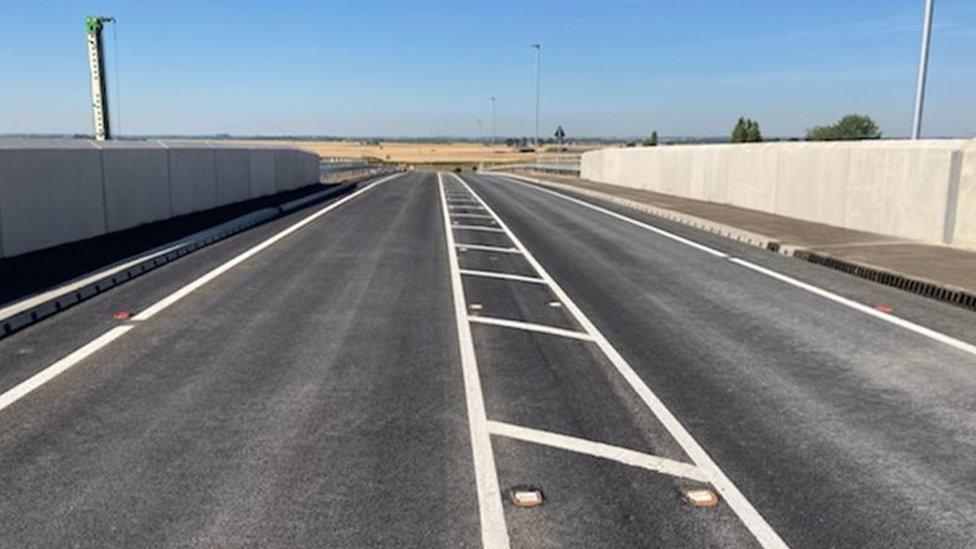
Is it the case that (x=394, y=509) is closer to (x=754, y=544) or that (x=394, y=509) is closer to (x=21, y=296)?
(x=754, y=544)

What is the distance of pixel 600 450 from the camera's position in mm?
5660

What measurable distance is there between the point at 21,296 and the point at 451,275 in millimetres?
6081

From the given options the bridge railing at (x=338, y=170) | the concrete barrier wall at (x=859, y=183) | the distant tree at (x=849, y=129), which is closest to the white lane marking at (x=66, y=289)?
the concrete barrier wall at (x=859, y=183)

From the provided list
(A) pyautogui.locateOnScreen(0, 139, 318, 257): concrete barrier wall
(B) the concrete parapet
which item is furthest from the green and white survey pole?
(B) the concrete parapet

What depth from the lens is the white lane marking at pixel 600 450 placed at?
5.35 m

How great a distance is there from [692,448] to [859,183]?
A: 1430 centimetres

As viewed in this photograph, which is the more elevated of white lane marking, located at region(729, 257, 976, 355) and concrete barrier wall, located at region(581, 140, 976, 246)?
concrete barrier wall, located at region(581, 140, 976, 246)

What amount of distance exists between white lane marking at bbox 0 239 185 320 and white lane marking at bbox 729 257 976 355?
34.5ft

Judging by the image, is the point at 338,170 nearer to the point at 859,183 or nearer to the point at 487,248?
the point at 487,248

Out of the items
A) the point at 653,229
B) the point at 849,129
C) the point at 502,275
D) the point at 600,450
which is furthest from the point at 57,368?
the point at 849,129

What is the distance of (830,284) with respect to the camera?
484 inches

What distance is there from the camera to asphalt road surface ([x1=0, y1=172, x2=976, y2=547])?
4.64m

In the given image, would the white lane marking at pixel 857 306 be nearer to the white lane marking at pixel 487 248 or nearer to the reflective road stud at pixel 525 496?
the white lane marking at pixel 487 248

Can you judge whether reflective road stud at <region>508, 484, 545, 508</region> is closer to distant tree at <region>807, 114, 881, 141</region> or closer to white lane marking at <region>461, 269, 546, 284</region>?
white lane marking at <region>461, 269, 546, 284</region>
